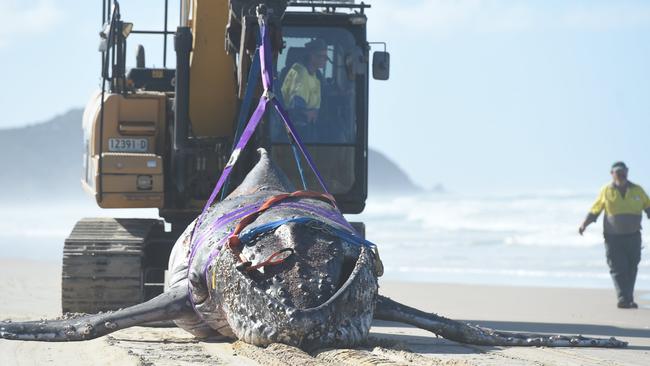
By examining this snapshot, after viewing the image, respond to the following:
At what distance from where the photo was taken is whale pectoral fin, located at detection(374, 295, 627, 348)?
963 centimetres

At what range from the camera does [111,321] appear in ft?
30.7

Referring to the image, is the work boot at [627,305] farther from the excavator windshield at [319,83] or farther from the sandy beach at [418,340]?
the excavator windshield at [319,83]

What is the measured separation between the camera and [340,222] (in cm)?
968

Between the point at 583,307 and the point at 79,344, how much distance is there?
8514 millimetres

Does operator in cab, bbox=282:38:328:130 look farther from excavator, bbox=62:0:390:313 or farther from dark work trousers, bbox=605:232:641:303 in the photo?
dark work trousers, bbox=605:232:641:303

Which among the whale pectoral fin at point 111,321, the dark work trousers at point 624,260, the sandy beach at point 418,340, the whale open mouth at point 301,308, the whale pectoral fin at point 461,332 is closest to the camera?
the whale open mouth at point 301,308

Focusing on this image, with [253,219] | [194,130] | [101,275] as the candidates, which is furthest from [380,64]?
[253,219]

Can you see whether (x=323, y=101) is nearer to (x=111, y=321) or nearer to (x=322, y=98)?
(x=322, y=98)

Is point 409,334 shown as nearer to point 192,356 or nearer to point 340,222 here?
point 340,222

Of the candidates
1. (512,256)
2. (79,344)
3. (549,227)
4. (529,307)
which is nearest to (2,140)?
(549,227)

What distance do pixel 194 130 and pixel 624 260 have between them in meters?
6.28

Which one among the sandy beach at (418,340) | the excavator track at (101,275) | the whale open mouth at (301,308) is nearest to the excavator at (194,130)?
the excavator track at (101,275)

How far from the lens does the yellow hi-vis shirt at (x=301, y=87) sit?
13289 millimetres

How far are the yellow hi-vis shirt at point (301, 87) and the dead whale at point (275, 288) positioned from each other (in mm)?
3007
